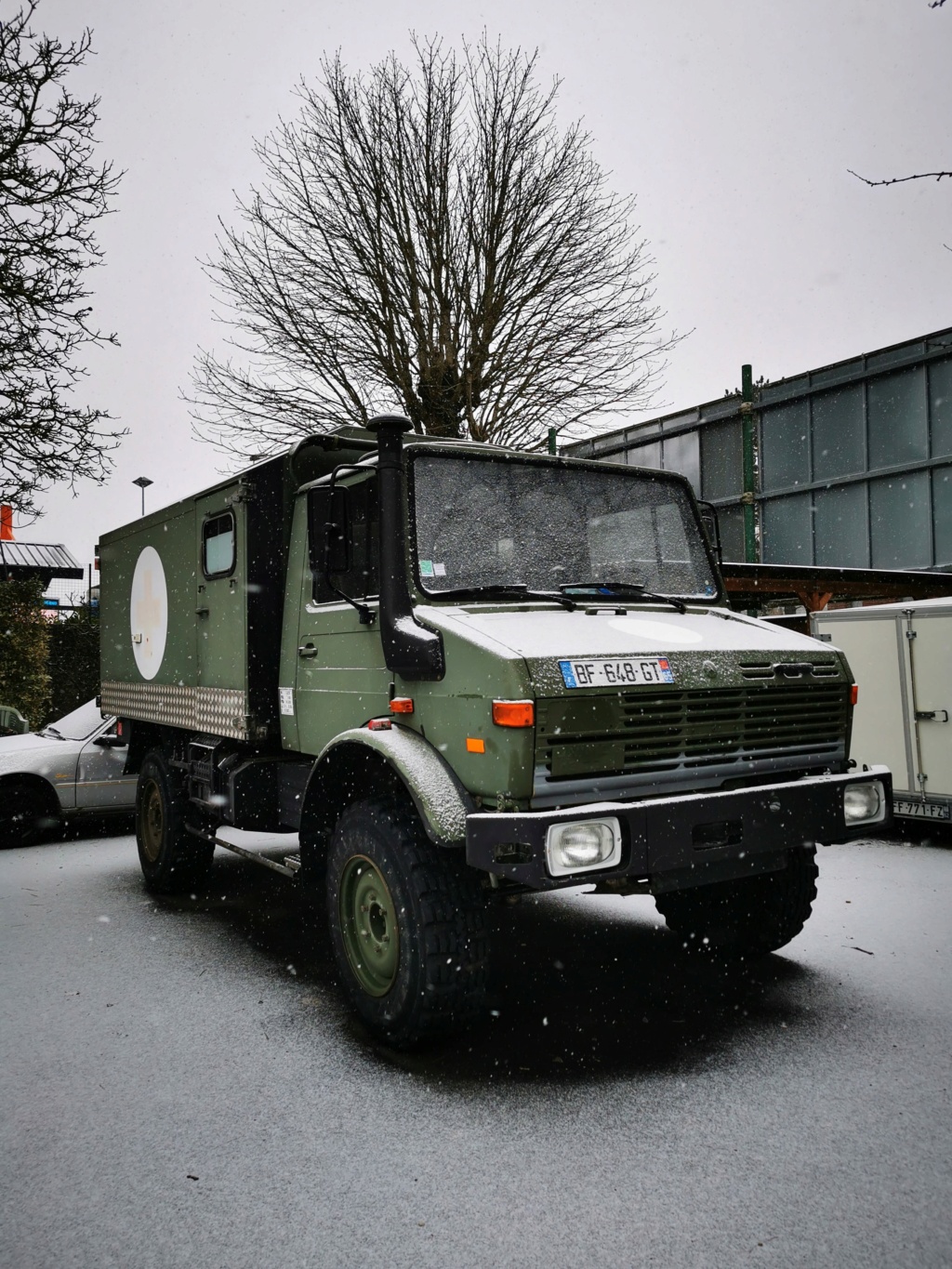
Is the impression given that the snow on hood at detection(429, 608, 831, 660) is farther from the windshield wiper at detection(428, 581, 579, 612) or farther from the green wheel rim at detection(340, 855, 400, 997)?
the green wheel rim at detection(340, 855, 400, 997)

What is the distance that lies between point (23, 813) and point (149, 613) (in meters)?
3.12

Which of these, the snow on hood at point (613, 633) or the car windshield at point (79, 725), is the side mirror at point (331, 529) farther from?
the car windshield at point (79, 725)

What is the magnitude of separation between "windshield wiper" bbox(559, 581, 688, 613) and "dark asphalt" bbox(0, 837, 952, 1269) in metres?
1.84

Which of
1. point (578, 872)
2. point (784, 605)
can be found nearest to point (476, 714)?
point (578, 872)

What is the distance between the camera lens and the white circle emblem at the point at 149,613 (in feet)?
22.3

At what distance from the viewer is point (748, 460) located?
21.4 metres

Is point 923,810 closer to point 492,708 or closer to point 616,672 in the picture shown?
point 616,672

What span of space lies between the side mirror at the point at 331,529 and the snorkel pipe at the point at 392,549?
163mm

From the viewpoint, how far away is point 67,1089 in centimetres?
363

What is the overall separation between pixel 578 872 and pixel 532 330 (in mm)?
13121

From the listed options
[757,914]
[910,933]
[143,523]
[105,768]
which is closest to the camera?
[757,914]

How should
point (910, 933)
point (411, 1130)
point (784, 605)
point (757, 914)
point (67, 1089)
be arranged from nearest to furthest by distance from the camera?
point (411, 1130)
point (67, 1089)
point (757, 914)
point (910, 933)
point (784, 605)

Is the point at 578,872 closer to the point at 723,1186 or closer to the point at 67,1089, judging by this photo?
the point at 723,1186

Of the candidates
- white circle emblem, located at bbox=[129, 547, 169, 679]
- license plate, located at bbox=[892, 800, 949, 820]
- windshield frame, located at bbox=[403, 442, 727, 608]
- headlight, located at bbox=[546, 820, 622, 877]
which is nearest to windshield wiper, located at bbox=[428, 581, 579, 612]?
windshield frame, located at bbox=[403, 442, 727, 608]
